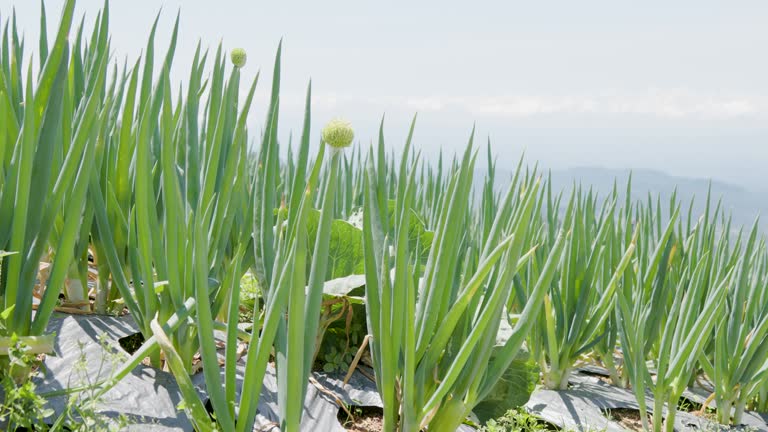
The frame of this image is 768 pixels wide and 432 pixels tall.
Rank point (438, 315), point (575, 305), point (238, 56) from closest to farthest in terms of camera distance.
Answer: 1. point (438, 315)
2. point (238, 56)
3. point (575, 305)

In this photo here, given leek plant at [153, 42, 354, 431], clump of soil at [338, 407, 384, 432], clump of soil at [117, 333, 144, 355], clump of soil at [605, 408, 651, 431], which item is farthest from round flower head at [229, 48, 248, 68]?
clump of soil at [605, 408, 651, 431]

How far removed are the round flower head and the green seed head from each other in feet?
2.03

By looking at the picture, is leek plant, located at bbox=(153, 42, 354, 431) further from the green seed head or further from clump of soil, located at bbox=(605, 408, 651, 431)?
clump of soil, located at bbox=(605, 408, 651, 431)

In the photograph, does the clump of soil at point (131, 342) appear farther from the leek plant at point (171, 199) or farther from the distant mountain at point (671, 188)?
the distant mountain at point (671, 188)

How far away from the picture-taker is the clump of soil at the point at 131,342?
125 cm

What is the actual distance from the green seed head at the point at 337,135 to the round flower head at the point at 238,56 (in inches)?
24.3

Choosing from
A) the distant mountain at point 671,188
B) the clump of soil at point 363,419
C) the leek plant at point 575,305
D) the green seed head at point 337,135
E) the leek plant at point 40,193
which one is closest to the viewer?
the green seed head at point 337,135

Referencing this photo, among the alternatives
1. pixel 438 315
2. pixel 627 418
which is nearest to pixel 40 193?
pixel 438 315

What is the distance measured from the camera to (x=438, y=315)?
1.01m

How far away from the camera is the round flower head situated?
124 centimetres

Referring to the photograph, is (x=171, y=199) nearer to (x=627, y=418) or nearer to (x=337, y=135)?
(x=337, y=135)

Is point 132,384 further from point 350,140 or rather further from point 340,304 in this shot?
point 350,140

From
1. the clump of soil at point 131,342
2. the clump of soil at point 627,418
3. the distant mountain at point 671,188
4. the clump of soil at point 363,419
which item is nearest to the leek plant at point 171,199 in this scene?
the clump of soil at point 131,342

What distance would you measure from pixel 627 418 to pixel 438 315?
2.94 feet
